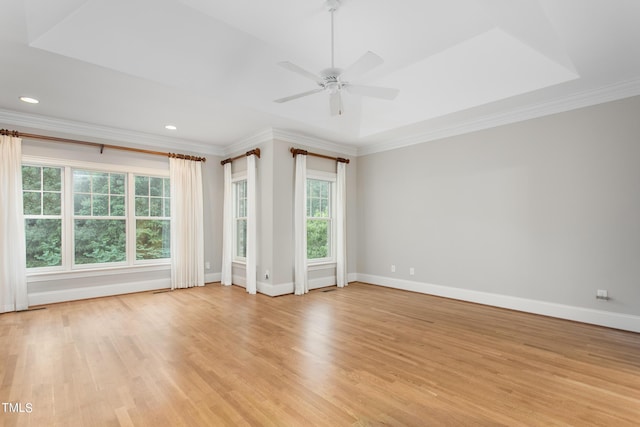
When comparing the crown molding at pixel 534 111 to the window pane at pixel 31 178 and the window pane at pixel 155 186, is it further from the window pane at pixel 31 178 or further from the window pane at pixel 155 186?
the window pane at pixel 31 178

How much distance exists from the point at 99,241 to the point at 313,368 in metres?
4.56

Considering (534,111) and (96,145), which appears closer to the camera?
(534,111)

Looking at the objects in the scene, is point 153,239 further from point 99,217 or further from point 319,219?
point 319,219

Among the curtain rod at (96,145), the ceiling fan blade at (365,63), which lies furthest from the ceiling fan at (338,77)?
the curtain rod at (96,145)

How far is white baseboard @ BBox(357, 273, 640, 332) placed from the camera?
3.74 metres

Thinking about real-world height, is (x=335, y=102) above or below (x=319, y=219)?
above

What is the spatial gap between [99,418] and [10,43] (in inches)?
129

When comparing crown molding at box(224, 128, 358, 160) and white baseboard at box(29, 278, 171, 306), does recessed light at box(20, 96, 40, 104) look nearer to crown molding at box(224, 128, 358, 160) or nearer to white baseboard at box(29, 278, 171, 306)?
white baseboard at box(29, 278, 171, 306)

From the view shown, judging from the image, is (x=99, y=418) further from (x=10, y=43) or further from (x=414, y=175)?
(x=414, y=175)

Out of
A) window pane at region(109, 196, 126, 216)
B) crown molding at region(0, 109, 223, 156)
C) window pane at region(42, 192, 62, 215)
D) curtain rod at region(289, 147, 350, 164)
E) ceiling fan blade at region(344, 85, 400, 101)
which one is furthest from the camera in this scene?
curtain rod at region(289, 147, 350, 164)

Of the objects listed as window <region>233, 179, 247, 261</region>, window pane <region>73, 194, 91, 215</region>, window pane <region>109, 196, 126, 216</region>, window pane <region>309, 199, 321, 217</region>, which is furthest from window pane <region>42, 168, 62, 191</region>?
window pane <region>309, 199, 321, 217</region>

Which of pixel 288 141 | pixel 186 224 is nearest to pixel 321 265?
pixel 288 141

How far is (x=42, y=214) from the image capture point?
4.89 meters

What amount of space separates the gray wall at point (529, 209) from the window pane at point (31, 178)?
5756mm
